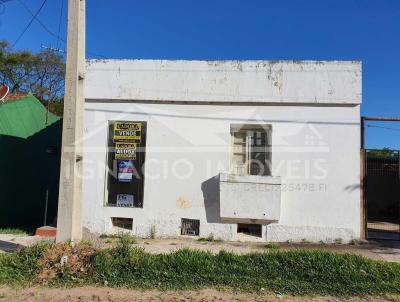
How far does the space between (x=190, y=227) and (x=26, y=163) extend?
600cm

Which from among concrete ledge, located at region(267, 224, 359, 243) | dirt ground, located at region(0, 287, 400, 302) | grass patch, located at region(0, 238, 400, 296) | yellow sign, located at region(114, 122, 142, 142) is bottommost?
dirt ground, located at region(0, 287, 400, 302)

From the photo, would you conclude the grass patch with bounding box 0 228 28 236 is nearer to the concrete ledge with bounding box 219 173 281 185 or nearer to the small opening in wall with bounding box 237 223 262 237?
the concrete ledge with bounding box 219 173 281 185

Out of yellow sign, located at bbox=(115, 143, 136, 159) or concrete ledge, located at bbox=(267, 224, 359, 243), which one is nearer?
concrete ledge, located at bbox=(267, 224, 359, 243)

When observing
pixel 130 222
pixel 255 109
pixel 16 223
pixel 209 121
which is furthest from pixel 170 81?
pixel 16 223

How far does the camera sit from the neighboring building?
11.9 meters

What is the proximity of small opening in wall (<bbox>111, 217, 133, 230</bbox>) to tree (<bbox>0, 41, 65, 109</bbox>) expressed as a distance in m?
21.4

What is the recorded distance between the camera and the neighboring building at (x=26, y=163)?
38.9ft

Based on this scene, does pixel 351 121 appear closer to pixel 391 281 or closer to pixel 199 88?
pixel 199 88

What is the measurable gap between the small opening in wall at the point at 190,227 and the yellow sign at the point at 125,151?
2036mm

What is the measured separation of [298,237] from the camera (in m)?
9.63

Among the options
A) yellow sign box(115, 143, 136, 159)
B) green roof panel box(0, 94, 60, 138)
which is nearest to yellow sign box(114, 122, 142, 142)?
yellow sign box(115, 143, 136, 159)

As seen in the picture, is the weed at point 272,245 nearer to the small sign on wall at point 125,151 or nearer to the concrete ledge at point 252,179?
the concrete ledge at point 252,179

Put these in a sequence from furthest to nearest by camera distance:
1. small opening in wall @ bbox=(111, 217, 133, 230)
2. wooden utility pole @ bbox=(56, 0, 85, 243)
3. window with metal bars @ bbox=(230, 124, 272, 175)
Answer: small opening in wall @ bbox=(111, 217, 133, 230) → window with metal bars @ bbox=(230, 124, 272, 175) → wooden utility pole @ bbox=(56, 0, 85, 243)

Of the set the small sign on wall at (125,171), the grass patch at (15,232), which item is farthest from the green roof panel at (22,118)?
the small sign on wall at (125,171)
